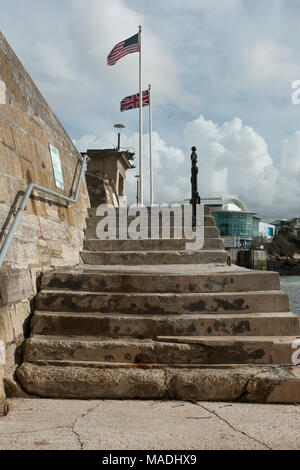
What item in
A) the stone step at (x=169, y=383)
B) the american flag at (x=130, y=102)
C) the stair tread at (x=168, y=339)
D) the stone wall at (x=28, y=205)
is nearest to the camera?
the stone step at (x=169, y=383)

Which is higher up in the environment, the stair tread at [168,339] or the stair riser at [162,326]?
the stair riser at [162,326]

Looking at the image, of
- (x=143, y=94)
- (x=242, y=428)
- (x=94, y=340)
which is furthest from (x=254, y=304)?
(x=143, y=94)

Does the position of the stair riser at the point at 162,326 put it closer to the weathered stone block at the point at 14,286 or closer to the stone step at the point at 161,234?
the weathered stone block at the point at 14,286

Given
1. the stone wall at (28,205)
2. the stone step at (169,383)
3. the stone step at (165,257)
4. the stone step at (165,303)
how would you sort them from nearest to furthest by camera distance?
the stone step at (169,383) < the stone wall at (28,205) < the stone step at (165,303) < the stone step at (165,257)

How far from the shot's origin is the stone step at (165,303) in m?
3.38

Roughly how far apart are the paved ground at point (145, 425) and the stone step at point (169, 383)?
76 mm

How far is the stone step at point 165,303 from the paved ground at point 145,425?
915mm

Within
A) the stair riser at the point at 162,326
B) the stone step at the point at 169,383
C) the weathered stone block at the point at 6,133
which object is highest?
the weathered stone block at the point at 6,133

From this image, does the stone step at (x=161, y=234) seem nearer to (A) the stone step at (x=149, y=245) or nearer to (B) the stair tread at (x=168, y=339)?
(A) the stone step at (x=149, y=245)

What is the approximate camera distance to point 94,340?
3.10 m

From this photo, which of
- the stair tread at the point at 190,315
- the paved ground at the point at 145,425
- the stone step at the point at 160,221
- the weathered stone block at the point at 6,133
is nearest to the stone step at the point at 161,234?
the stone step at the point at 160,221

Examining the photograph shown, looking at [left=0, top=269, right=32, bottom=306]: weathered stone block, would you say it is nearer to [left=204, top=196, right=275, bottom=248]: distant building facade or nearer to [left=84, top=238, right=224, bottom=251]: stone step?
[left=84, top=238, right=224, bottom=251]: stone step

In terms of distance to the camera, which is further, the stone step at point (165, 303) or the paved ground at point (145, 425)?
the stone step at point (165, 303)

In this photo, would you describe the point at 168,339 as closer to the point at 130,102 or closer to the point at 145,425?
the point at 145,425
